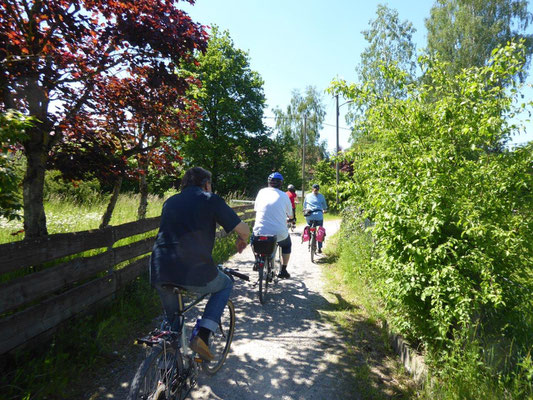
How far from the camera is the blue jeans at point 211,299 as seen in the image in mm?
2611

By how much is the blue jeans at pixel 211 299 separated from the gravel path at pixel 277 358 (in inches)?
30.4

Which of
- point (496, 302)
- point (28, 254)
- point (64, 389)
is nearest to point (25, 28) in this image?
point (28, 254)

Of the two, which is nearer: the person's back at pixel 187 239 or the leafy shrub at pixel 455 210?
the person's back at pixel 187 239

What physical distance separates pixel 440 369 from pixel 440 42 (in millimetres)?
24568

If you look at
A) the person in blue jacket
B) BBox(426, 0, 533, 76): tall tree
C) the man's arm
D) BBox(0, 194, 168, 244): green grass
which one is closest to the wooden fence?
BBox(0, 194, 168, 244): green grass

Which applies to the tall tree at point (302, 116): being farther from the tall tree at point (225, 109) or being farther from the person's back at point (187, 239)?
the person's back at point (187, 239)

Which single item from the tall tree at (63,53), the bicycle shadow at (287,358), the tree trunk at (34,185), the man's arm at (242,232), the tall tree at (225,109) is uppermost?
the tall tree at (225,109)

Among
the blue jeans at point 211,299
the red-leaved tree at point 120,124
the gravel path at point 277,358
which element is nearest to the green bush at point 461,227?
the gravel path at point 277,358

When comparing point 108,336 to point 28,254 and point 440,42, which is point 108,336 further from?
point 440,42

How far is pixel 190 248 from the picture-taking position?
2.57 meters

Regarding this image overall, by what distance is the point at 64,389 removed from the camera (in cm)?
284

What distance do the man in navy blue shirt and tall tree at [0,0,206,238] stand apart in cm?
208

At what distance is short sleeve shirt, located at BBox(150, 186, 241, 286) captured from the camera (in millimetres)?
2545

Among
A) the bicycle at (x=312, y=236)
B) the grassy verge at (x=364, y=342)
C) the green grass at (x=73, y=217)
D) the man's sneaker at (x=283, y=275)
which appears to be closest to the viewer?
the grassy verge at (x=364, y=342)
